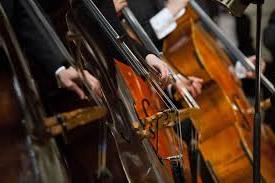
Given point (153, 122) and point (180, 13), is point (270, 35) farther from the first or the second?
point (153, 122)

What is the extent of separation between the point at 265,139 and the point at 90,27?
3.59 ft

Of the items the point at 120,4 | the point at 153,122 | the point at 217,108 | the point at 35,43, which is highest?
the point at 120,4

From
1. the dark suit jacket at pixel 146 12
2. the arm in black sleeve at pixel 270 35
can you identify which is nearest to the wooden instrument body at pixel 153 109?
the dark suit jacket at pixel 146 12

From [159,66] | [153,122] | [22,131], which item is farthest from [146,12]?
[22,131]

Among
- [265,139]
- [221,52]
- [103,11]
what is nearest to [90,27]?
[103,11]

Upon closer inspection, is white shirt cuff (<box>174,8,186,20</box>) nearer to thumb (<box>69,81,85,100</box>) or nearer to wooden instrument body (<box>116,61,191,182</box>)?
wooden instrument body (<box>116,61,191,182</box>)

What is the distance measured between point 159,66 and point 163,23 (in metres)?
A: 0.70

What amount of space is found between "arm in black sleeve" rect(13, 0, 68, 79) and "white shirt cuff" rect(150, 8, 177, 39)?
1.04 m

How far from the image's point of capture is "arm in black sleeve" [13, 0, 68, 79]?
100 cm

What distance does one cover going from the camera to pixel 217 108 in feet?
6.49

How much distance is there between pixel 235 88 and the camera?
2.22 meters

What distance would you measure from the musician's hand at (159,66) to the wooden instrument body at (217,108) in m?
0.35

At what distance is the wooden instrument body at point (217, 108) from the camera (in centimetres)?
188

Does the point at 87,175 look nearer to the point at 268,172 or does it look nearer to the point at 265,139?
the point at 268,172
